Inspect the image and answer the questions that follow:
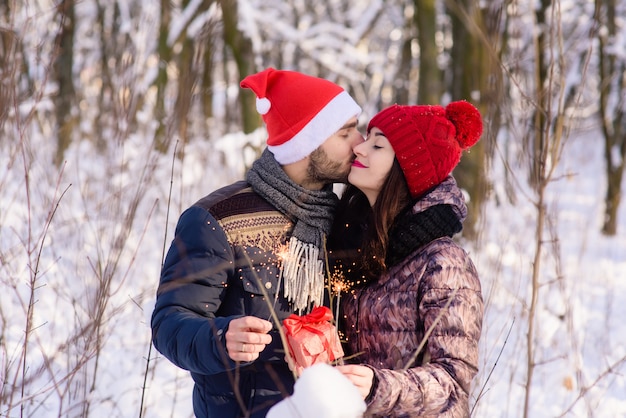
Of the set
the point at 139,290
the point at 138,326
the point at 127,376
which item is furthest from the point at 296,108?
the point at 139,290

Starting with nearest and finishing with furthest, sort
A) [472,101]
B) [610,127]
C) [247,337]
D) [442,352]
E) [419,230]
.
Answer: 1. [247,337]
2. [442,352]
3. [419,230]
4. [472,101]
5. [610,127]

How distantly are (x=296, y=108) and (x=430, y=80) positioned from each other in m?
4.44

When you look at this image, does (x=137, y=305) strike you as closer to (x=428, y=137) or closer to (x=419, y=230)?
(x=419, y=230)

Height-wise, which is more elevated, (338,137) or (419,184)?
(338,137)

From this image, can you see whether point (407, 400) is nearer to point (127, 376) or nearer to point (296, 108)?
point (296, 108)

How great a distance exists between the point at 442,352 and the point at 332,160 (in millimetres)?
827

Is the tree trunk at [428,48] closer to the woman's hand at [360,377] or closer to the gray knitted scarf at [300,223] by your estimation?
the gray knitted scarf at [300,223]

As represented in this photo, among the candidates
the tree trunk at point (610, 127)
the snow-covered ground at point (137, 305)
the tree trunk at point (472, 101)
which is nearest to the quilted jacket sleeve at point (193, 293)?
the snow-covered ground at point (137, 305)

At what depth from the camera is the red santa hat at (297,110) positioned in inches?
92.1

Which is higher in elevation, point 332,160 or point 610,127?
point 610,127

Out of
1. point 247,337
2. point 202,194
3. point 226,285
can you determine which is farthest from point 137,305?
point 202,194

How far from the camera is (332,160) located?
7.72 ft

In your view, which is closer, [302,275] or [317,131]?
[302,275]

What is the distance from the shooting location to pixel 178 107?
2.25 meters
